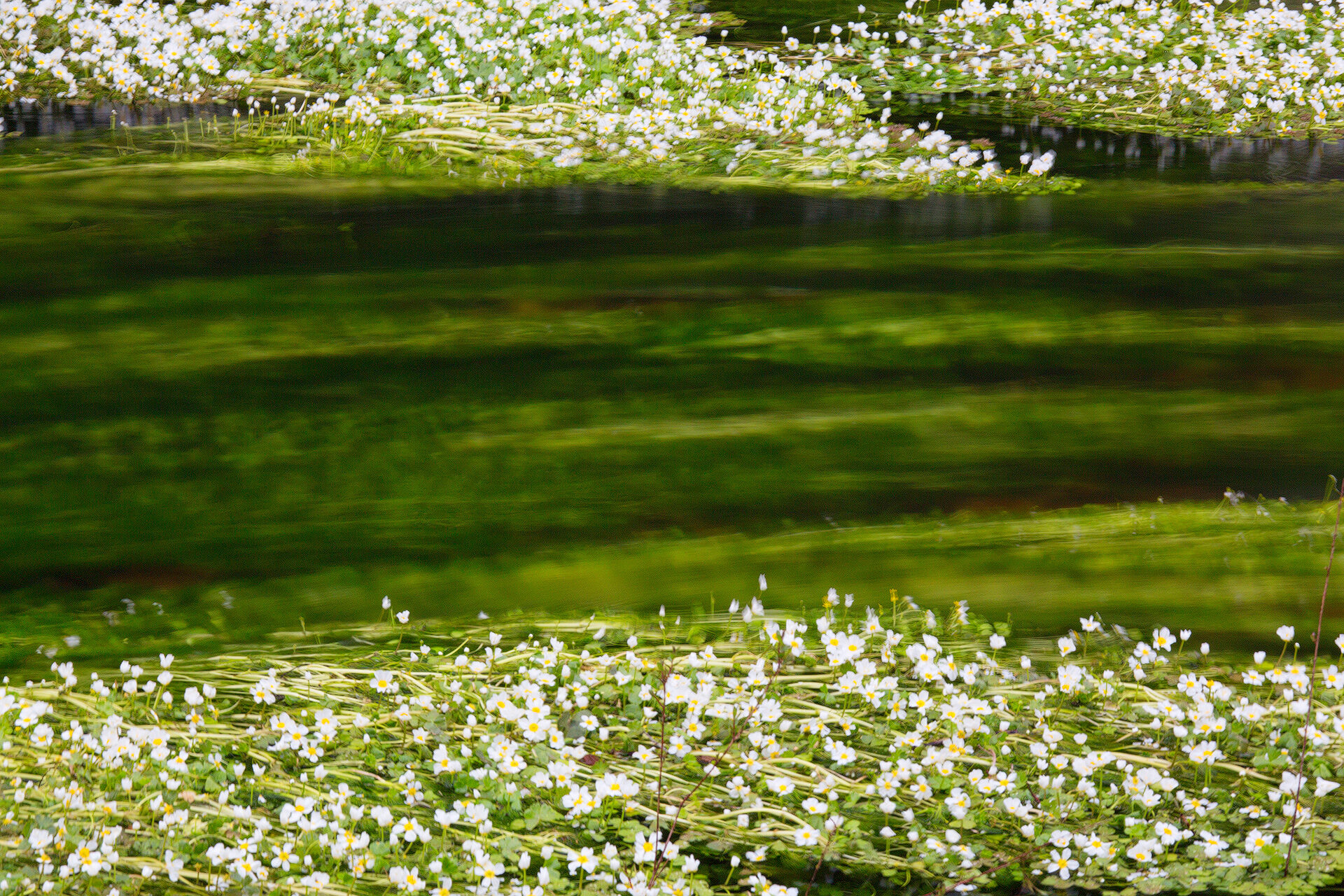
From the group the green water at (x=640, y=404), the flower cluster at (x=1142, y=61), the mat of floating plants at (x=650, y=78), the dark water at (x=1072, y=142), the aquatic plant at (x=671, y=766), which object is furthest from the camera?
the flower cluster at (x=1142, y=61)

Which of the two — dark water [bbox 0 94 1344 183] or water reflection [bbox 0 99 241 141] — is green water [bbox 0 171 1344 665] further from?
water reflection [bbox 0 99 241 141]

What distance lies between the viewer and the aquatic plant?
2.36m

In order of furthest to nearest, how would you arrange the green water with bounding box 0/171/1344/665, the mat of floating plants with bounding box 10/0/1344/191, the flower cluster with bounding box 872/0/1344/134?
the flower cluster with bounding box 872/0/1344/134 → the mat of floating plants with bounding box 10/0/1344/191 → the green water with bounding box 0/171/1344/665

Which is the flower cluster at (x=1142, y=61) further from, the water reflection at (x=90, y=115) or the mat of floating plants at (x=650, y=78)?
the water reflection at (x=90, y=115)

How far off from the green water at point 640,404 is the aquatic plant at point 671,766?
251 mm

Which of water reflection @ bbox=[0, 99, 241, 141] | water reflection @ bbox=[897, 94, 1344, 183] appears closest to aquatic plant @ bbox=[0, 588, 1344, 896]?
water reflection @ bbox=[897, 94, 1344, 183]

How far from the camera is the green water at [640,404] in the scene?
327cm

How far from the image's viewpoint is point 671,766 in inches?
104

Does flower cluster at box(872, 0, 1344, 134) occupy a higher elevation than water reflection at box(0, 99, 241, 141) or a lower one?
higher

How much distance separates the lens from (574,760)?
2.63m

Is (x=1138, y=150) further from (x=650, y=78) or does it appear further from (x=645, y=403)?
(x=645, y=403)

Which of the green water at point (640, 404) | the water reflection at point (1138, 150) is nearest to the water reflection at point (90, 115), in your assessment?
the green water at point (640, 404)

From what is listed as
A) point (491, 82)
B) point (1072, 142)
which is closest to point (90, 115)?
point (491, 82)

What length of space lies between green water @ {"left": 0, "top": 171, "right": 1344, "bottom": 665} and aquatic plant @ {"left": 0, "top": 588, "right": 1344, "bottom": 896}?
0.25 meters
